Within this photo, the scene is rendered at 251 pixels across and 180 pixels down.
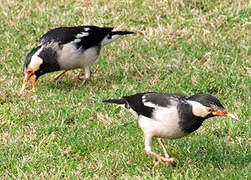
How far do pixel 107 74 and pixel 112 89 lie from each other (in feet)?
2.44

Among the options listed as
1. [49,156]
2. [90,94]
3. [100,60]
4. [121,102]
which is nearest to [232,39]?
[100,60]

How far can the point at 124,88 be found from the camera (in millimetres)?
7918

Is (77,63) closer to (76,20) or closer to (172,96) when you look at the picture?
(76,20)

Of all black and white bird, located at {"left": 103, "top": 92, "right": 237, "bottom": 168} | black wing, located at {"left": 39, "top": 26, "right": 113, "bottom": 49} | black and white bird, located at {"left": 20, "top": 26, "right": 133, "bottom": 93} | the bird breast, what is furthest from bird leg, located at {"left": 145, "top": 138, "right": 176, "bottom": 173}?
black wing, located at {"left": 39, "top": 26, "right": 113, "bottom": 49}

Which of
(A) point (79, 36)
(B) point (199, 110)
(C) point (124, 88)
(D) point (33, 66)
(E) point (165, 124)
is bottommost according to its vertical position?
(C) point (124, 88)

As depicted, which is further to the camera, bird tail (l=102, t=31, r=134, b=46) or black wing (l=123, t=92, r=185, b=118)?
bird tail (l=102, t=31, r=134, b=46)

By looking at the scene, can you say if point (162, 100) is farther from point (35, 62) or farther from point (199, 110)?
point (35, 62)

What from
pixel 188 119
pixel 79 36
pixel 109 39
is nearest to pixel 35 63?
pixel 79 36

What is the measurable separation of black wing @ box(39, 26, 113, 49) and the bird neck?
339 cm

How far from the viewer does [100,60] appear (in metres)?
9.23

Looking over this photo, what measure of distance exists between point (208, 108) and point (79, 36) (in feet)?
12.2

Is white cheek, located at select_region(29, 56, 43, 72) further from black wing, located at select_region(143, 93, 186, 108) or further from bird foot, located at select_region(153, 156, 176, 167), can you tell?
bird foot, located at select_region(153, 156, 176, 167)

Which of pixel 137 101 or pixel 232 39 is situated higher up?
pixel 137 101

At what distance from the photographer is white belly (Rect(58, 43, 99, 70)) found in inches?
327
